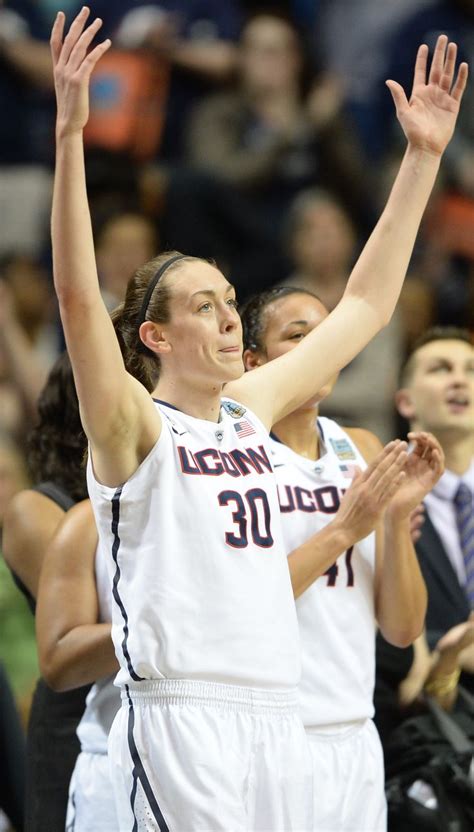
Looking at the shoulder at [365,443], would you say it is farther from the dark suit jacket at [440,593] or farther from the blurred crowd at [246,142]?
the blurred crowd at [246,142]

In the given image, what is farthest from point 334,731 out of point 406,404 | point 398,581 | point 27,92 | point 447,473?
point 27,92

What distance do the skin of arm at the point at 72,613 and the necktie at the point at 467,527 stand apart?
5.39 feet

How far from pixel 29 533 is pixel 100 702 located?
61cm

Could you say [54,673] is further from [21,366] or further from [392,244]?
[21,366]

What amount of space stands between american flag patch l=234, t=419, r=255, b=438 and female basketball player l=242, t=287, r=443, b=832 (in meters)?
0.47

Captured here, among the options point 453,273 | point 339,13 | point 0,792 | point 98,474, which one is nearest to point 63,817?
point 0,792

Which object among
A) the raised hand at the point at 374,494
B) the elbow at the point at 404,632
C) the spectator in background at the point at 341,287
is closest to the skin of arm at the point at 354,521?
the raised hand at the point at 374,494

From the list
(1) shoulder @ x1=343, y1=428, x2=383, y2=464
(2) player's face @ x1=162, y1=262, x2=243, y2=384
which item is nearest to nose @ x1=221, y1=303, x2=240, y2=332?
(2) player's face @ x1=162, y1=262, x2=243, y2=384

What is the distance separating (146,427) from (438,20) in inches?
244

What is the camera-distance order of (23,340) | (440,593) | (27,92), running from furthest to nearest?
(27,92) → (23,340) → (440,593)

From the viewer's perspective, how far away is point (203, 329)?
3.24 m

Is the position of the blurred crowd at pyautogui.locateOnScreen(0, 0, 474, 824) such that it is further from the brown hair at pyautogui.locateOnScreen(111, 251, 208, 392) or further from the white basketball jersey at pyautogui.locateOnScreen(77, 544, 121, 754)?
the brown hair at pyautogui.locateOnScreen(111, 251, 208, 392)

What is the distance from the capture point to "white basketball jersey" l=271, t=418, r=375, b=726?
3754 mm

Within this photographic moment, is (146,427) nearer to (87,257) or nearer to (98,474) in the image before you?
(98,474)
